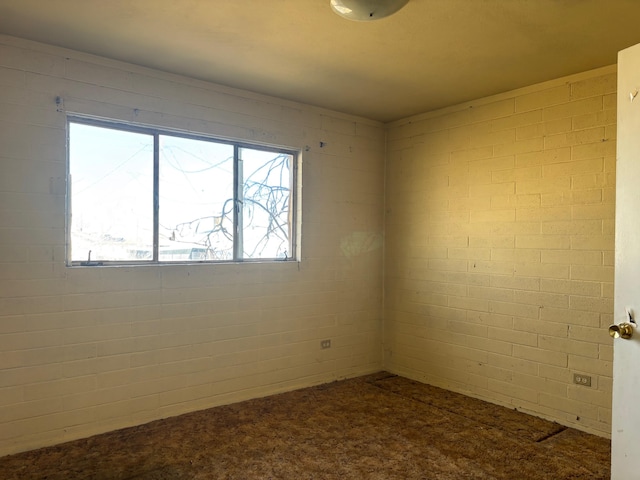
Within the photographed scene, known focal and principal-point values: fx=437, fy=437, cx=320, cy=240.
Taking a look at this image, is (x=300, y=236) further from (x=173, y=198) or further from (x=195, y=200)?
(x=173, y=198)

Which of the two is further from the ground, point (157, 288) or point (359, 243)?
point (359, 243)

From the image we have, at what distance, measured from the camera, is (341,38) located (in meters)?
2.78

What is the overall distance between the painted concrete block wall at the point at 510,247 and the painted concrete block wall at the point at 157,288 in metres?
0.47

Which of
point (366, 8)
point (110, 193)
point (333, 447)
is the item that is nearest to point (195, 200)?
point (110, 193)

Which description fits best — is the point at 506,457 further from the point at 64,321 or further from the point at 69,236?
the point at 69,236

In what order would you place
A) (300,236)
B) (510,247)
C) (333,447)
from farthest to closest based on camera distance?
1. (300,236)
2. (510,247)
3. (333,447)

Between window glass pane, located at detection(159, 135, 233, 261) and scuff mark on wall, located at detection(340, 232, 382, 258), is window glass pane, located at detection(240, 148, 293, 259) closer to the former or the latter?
window glass pane, located at detection(159, 135, 233, 261)

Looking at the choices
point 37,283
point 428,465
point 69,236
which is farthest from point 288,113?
point 428,465

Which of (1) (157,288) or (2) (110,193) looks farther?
(1) (157,288)

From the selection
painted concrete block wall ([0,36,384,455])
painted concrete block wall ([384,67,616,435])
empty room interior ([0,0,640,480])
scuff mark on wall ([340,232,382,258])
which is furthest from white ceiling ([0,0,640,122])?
scuff mark on wall ([340,232,382,258])

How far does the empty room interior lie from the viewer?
A: 2725 mm

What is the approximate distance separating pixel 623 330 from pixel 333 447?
75.9 inches

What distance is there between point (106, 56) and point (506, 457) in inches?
152

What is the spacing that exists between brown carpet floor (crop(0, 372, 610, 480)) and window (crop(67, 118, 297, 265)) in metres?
1.26
